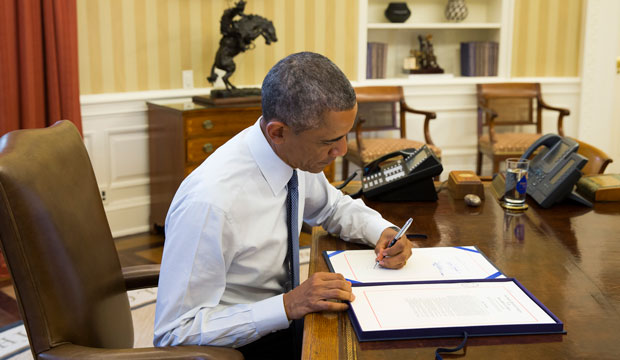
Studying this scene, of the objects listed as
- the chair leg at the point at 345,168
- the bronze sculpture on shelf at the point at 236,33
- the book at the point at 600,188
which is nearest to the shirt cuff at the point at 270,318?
the book at the point at 600,188

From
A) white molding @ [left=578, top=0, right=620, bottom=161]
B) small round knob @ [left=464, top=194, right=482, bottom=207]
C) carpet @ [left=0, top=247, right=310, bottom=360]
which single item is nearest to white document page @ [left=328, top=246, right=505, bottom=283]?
small round knob @ [left=464, top=194, right=482, bottom=207]

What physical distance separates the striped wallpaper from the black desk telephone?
2.69m

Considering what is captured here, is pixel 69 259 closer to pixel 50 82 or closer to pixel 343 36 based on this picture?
pixel 50 82

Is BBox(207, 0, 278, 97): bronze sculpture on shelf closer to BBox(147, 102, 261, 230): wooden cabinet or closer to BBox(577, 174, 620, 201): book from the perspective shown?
BBox(147, 102, 261, 230): wooden cabinet

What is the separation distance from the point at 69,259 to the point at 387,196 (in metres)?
1.14

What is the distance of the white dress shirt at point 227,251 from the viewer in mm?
1364

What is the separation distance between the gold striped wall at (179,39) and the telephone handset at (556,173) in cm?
297

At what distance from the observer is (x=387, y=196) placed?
87.1 inches

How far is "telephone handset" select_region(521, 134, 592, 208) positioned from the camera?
6.87ft

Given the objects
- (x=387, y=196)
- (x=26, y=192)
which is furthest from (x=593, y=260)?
(x=26, y=192)

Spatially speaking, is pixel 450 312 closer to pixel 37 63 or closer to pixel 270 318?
pixel 270 318

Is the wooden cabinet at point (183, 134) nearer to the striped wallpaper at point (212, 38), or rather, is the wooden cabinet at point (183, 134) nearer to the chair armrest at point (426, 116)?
the striped wallpaper at point (212, 38)

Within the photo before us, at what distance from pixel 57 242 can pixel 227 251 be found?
34cm

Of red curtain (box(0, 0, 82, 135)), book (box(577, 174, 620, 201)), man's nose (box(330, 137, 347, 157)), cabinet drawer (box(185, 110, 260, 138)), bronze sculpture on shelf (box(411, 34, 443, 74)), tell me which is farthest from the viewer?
bronze sculpture on shelf (box(411, 34, 443, 74))
